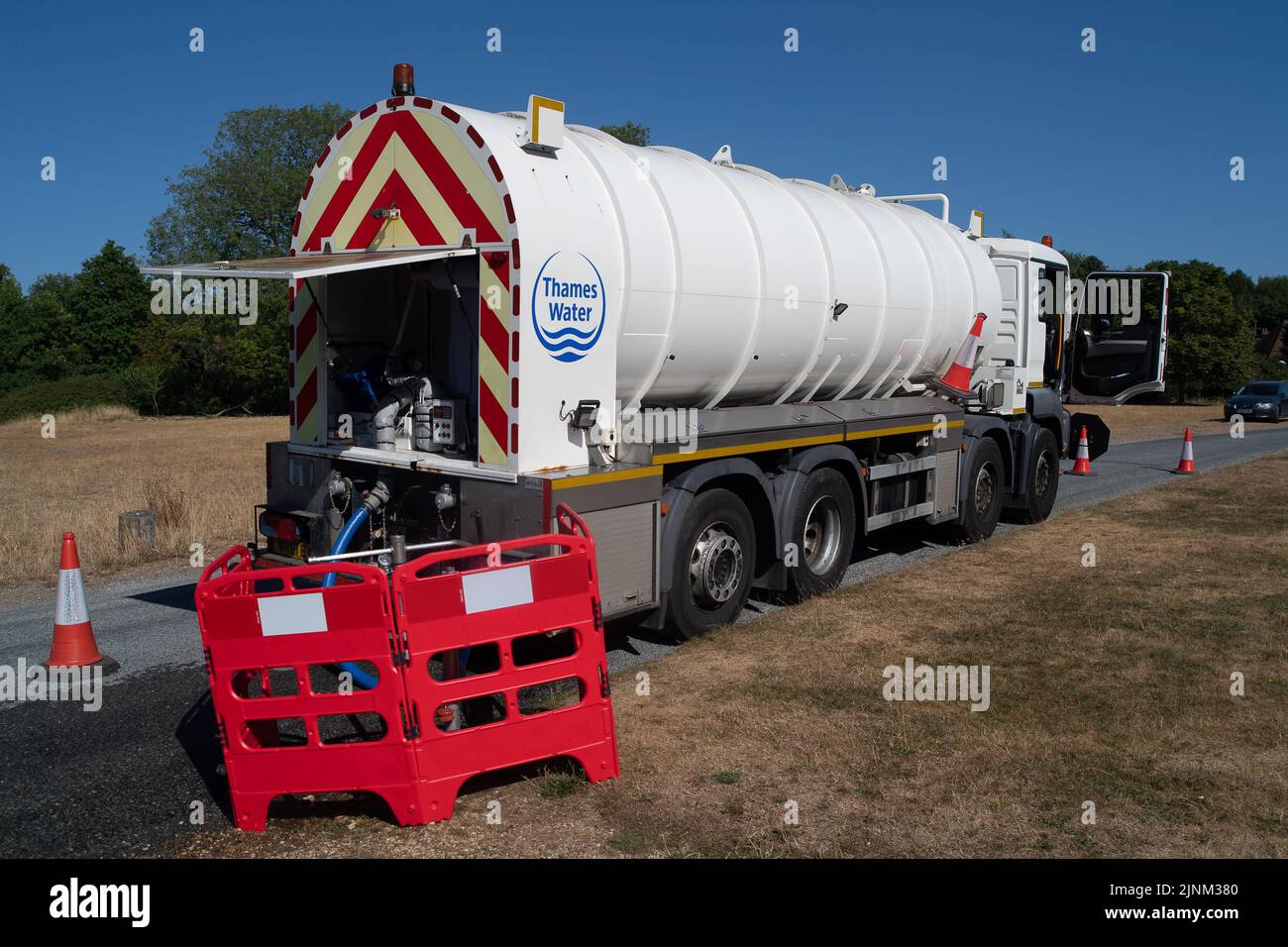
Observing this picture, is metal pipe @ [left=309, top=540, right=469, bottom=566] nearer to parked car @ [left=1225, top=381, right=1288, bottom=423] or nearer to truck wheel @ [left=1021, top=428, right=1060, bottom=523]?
truck wheel @ [left=1021, top=428, right=1060, bottom=523]

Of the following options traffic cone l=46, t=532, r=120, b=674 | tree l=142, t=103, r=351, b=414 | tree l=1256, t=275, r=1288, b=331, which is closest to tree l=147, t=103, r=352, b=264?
tree l=142, t=103, r=351, b=414

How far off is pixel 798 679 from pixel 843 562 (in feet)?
8.63

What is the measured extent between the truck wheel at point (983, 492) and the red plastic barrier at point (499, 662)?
22.7 ft

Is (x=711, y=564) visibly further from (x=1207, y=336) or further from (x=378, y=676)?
(x=1207, y=336)

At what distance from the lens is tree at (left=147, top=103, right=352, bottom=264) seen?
181ft

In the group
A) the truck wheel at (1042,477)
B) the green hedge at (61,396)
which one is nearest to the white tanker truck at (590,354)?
the truck wheel at (1042,477)

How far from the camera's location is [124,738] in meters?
5.43

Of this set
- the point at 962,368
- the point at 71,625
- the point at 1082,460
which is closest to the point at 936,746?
the point at 71,625

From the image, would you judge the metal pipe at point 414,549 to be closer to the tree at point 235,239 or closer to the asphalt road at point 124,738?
the asphalt road at point 124,738

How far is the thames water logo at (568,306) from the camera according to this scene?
5.90 metres

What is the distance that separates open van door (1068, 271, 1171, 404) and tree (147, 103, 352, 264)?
48.9 metres

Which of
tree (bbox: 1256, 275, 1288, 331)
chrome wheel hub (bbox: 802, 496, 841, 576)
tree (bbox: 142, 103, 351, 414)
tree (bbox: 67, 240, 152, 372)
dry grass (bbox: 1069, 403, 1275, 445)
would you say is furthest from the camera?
tree (bbox: 1256, 275, 1288, 331)
